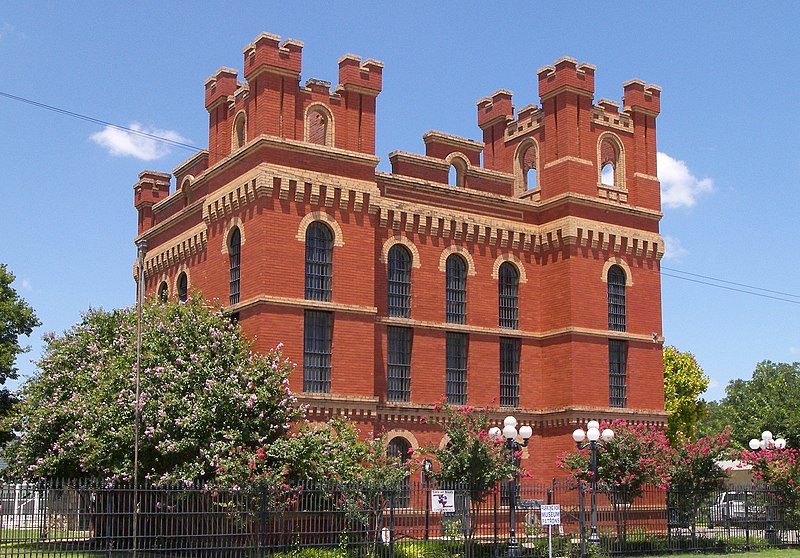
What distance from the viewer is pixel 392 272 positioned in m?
36.8

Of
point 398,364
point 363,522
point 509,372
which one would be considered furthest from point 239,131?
point 363,522

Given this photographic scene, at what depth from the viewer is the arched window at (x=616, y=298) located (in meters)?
40.2

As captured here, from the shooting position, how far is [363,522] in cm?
2872

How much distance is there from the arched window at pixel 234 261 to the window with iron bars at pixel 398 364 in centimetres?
559

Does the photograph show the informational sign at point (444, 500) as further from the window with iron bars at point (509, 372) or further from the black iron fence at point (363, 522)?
the window with iron bars at point (509, 372)

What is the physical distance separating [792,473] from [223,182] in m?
23.6

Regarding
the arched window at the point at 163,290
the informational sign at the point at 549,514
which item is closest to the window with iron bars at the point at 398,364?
the informational sign at the point at 549,514

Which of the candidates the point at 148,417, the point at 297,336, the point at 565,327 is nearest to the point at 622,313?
the point at 565,327

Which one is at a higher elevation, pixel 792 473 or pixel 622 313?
pixel 622 313

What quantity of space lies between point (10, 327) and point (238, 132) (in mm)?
17788

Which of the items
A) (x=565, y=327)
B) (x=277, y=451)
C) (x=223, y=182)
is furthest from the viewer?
(x=565, y=327)

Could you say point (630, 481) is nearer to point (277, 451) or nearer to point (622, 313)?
point (622, 313)

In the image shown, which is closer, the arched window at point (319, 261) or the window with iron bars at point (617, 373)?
the arched window at point (319, 261)

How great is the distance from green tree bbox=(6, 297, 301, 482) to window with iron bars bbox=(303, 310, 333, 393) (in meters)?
1.38
